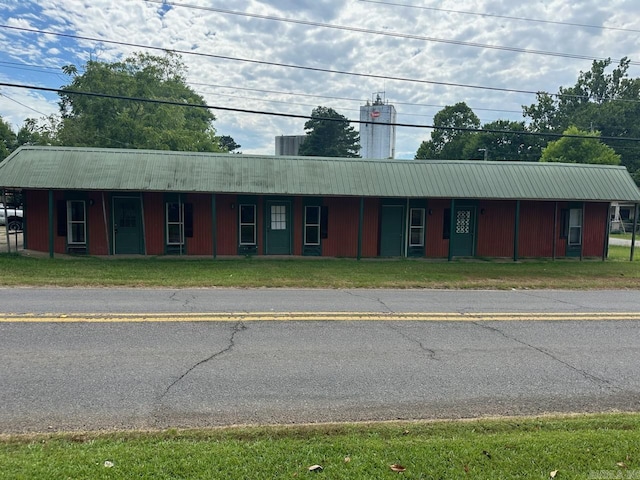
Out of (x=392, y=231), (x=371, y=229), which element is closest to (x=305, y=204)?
(x=371, y=229)

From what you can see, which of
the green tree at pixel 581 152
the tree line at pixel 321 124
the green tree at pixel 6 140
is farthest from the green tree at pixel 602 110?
the green tree at pixel 6 140

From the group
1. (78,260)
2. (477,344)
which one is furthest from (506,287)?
(78,260)

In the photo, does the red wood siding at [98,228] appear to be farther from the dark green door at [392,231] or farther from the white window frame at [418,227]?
the white window frame at [418,227]

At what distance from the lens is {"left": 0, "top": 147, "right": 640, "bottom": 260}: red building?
16.3 m

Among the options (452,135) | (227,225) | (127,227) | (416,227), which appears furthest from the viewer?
(452,135)

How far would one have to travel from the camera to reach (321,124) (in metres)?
55.1

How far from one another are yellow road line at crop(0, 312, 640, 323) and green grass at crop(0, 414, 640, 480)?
3.74m

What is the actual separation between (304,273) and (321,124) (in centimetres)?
4494

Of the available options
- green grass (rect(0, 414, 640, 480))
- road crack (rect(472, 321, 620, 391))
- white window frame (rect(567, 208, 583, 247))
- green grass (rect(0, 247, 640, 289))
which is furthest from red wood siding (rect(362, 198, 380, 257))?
green grass (rect(0, 414, 640, 480))

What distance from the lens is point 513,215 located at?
62.3 feet

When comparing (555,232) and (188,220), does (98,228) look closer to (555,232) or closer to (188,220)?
(188,220)

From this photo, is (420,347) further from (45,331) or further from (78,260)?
(78,260)

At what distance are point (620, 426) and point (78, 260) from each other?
608 inches

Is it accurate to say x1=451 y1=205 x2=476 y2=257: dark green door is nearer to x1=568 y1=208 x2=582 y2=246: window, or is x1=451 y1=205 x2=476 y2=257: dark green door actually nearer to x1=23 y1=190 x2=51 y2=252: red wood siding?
x1=568 y1=208 x2=582 y2=246: window
